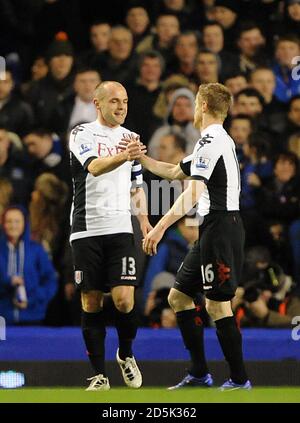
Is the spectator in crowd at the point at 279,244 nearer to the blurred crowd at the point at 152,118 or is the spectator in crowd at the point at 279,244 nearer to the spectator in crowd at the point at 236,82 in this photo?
the blurred crowd at the point at 152,118

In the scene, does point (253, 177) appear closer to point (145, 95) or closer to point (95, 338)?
point (145, 95)

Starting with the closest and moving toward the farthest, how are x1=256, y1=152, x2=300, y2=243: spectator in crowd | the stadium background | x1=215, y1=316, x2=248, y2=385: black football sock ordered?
x1=215, y1=316, x2=248, y2=385: black football sock < the stadium background < x1=256, y1=152, x2=300, y2=243: spectator in crowd

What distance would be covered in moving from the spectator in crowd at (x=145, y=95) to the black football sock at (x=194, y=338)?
2966 mm

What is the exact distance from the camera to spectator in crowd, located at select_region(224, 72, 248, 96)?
10.4 metres

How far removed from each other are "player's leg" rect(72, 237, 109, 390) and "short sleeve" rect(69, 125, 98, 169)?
508mm

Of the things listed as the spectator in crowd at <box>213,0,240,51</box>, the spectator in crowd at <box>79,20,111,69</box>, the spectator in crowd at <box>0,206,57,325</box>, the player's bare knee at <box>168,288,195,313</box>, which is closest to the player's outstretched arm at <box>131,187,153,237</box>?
the player's bare knee at <box>168,288,195,313</box>

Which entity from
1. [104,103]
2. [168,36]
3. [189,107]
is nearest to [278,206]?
[189,107]

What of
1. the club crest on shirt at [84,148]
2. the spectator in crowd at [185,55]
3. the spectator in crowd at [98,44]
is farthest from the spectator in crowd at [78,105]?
the club crest on shirt at [84,148]

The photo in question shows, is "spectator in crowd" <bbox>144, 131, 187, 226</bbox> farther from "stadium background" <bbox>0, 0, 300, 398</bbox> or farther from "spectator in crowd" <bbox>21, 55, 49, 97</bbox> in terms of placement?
"spectator in crowd" <bbox>21, 55, 49, 97</bbox>

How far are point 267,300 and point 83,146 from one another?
8.68 feet

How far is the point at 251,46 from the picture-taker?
1074cm

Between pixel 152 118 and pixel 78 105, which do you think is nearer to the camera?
pixel 152 118

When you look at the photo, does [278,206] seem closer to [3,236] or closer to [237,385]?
[3,236]

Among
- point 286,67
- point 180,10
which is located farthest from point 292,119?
point 180,10
